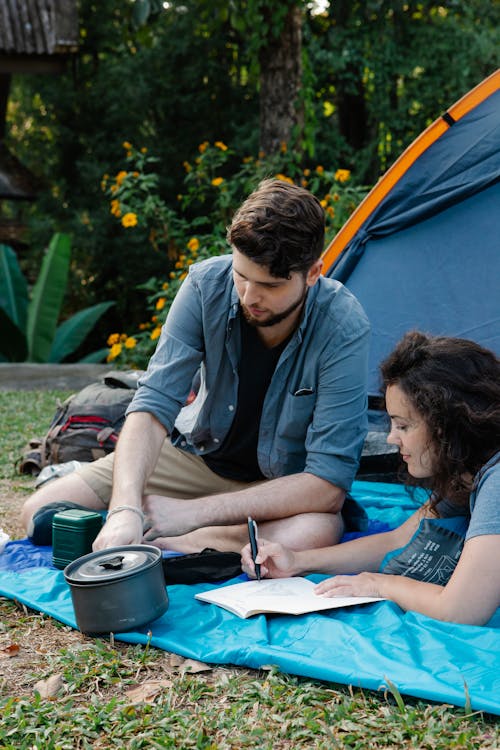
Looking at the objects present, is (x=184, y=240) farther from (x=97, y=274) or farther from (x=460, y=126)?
(x=97, y=274)

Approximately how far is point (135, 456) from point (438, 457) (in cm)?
91

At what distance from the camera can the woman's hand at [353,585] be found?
2.33 meters

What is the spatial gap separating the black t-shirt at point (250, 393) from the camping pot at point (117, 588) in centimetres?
83

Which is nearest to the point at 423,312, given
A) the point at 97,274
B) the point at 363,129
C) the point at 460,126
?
the point at 460,126

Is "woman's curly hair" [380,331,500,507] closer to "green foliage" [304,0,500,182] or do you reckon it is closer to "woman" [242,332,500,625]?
"woman" [242,332,500,625]

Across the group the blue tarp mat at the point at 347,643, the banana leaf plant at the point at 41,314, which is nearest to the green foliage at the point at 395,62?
the banana leaf plant at the point at 41,314

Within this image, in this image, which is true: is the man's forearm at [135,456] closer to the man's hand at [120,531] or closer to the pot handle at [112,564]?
the man's hand at [120,531]

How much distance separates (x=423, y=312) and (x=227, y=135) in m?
6.88

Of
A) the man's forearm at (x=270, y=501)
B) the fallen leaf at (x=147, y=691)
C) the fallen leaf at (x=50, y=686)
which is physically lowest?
the fallen leaf at (x=147, y=691)

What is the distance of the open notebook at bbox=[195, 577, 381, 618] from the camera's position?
2.24 m

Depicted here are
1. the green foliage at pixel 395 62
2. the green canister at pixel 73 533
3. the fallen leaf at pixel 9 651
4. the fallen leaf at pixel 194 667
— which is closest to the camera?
the fallen leaf at pixel 194 667

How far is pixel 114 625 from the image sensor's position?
7.00 ft

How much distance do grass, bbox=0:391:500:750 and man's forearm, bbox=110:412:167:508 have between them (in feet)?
1.46

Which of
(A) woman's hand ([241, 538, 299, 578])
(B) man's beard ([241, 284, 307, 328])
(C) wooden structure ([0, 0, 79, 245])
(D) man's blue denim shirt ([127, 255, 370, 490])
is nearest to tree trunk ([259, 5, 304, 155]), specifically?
(C) wooden structure ([0, 0, 79, 245])
